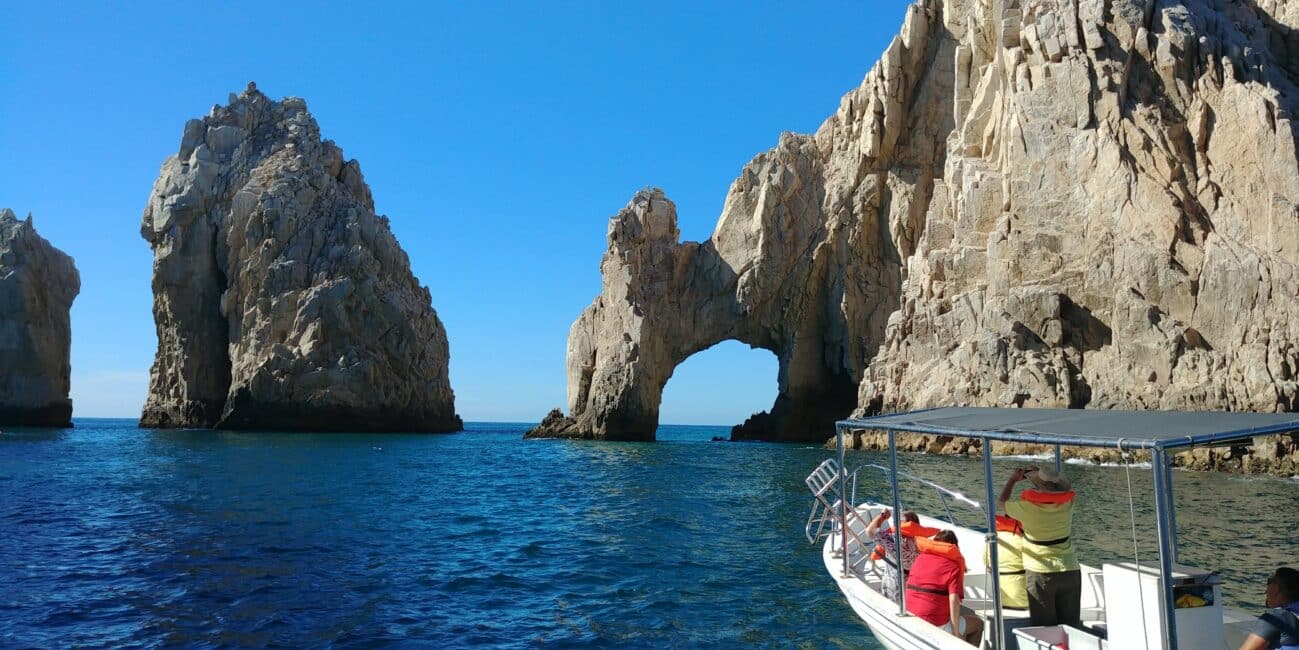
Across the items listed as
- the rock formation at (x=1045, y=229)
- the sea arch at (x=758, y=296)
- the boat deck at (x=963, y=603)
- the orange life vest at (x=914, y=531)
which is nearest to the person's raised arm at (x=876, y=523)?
the boat deck at (x=963, y=603)

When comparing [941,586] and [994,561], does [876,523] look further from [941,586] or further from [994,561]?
[994,561]

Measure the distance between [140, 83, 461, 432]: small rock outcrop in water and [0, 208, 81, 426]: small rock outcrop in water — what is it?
11670 mm

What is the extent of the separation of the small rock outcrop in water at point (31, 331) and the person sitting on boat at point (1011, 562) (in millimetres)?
92341

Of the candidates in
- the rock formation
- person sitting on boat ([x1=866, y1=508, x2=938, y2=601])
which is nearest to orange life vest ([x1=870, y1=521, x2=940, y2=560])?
person sitting on boat ([x1=866, y1=508, x2=938, y2=601])

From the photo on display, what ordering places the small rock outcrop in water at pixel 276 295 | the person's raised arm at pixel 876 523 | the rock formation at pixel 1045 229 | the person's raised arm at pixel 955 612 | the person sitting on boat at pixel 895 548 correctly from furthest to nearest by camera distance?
the small rock outcrop in water at pixel 276 295 < the rock formation at pixel 1045 229 < the person's raised arm at pixel 876 523 < the person sitting on boat at pixel 895 548 < the person's raised arm at pixel 955 612

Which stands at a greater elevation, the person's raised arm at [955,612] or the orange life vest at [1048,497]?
the orange life vest at [1048,497]

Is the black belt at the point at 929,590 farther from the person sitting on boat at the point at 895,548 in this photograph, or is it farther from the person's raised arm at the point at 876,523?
the person's raised arm at the point at 876,523

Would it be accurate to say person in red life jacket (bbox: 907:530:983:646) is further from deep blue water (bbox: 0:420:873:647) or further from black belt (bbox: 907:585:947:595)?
deep blue water (bbox: 0:420:873:647)

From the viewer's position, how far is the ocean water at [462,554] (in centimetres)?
1138

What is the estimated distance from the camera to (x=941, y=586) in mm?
9000

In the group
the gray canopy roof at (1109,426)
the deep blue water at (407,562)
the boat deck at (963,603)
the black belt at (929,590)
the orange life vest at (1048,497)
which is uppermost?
the gray canopy roof at (1109,426)

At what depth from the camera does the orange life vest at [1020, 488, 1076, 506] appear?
8.00 meters

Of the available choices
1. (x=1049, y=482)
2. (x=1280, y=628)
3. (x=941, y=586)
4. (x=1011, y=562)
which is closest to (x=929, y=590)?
(x=941, y=586)

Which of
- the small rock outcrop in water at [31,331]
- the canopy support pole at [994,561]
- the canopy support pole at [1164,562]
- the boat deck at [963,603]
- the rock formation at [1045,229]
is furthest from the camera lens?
the small rock outcrop in water at [31,331]
